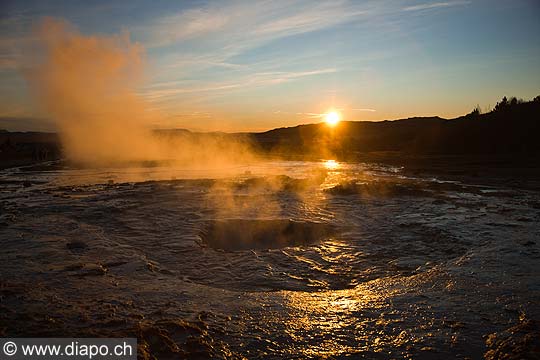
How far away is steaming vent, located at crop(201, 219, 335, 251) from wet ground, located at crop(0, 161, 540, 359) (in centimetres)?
4

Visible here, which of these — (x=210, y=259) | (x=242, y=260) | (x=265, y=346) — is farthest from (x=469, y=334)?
A: (x=210, y=259)

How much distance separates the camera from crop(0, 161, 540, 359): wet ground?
10.3 feet

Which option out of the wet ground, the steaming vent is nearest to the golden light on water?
the wet ground

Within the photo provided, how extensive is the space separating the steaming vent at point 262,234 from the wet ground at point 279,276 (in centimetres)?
4

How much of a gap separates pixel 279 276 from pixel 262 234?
2.32 metres

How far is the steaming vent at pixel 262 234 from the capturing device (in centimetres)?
644

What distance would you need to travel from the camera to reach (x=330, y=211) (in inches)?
337

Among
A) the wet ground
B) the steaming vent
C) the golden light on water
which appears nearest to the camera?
the wet ground

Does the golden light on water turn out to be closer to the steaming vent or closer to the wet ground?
the wet ground

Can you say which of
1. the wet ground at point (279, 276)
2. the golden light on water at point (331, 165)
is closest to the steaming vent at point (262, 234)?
the wet ground at point (279, 276)

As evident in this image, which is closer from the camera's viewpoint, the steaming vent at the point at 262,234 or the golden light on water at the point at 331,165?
the steaming vent at the point at 262,234

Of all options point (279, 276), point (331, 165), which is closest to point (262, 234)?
point (279, 276)

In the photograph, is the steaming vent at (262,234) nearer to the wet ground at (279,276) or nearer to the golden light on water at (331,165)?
the wet ground at (279,276)

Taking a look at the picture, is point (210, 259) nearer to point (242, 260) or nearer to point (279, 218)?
point (242, 260)
